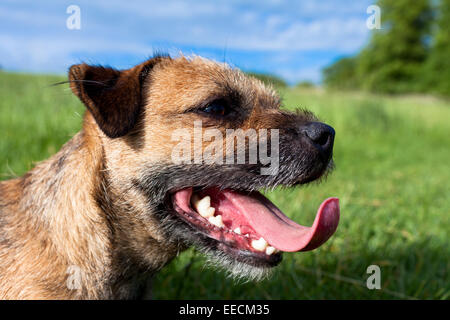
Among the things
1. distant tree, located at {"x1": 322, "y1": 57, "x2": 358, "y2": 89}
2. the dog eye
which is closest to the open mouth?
the dog eye

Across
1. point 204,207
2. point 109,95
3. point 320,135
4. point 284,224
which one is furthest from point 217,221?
point 109,95

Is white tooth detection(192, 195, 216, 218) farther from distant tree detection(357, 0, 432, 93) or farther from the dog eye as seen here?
distant tree detection(357, 0, 432, 93)

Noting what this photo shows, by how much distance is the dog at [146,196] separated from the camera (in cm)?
200

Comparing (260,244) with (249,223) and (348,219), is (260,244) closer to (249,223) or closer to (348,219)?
(249,223)

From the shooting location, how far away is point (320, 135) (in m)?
2.13

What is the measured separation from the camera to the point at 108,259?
81.0 inches

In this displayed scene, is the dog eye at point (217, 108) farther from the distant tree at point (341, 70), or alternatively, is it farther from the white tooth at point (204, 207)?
the distant tree at point (341, 70)

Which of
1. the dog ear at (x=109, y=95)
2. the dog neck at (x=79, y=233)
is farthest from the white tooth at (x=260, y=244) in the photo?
the dog ear at (x=109, y=95)

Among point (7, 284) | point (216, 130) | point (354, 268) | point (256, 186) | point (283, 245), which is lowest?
point (354, 268)

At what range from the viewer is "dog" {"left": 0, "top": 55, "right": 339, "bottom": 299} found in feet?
6.57

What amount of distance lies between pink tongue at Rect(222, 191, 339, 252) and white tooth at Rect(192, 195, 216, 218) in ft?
0.41
